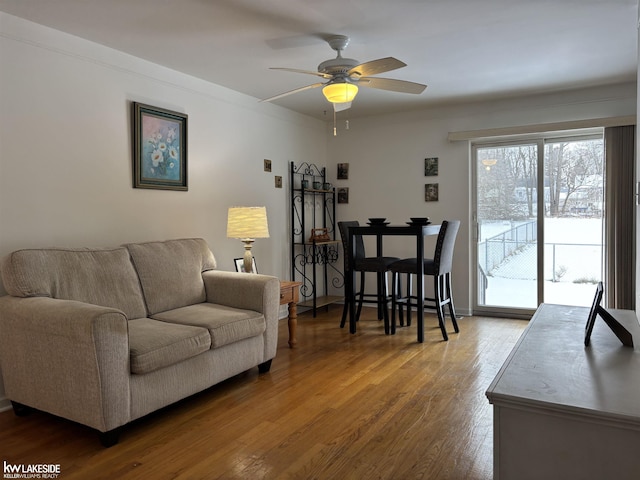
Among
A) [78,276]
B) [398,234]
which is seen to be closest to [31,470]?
[78,276]

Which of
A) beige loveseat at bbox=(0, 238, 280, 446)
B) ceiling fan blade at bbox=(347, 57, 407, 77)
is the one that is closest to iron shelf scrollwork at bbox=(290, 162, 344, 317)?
beige loveseat at bbox=(0, 238, 280, 446)

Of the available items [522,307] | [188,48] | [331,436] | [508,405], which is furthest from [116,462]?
[522,307]

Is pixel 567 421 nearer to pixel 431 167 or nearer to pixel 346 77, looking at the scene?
pixel 346 77

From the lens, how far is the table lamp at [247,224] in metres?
3.93

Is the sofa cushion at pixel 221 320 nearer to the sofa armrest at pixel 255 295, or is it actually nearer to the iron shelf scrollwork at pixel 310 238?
the sofa armrest at pixel 255 295

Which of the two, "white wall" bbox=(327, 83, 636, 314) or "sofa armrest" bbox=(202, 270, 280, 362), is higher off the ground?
"white wall" bbox=(327, 83, 636, 314)

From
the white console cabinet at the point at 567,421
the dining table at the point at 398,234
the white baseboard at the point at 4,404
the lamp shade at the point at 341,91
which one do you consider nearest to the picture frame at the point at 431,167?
the dining table at the point at 398,234

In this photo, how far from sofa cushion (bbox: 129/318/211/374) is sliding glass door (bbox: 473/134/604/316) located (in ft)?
11.7

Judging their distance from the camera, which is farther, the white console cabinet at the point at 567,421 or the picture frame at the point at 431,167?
the picture frame at the point at 431,167

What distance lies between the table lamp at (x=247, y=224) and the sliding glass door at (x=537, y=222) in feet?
8.43

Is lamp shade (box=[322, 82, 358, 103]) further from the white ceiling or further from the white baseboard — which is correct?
the white baseboard

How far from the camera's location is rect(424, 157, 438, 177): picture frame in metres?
5.38

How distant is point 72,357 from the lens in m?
2.27

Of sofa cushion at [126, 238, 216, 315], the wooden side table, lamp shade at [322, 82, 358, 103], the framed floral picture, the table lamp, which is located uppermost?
lamp shade at [322, 82, 358, 103]
